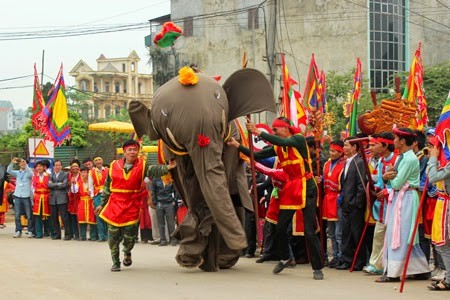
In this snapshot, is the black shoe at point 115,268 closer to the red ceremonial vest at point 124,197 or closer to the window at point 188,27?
the red ceremonial vest at point 124,197

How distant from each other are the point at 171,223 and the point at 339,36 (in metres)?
29.9

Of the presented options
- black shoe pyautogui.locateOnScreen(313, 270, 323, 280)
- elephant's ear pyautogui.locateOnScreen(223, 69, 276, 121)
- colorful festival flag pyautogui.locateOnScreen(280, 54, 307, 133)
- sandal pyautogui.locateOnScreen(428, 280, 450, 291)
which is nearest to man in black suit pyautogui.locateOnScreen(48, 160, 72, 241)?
colorful festival flag pyautogui.locateOnScreen(280, 54, 307, 133)

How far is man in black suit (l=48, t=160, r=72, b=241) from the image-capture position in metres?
17.1

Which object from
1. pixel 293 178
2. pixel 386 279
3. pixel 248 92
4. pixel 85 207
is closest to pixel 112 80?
pixel 85 207

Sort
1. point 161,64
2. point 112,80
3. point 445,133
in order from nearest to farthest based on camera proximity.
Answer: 1. point 445,133
2. point 161,64
3. point 112,80

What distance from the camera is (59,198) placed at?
1717 cm

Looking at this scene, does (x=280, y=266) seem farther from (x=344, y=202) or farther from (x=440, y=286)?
(x=440, y=286)

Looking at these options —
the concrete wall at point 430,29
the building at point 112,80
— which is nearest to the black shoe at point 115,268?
the concrete wall at point 430,29

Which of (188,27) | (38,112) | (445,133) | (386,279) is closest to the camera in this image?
(445,133)

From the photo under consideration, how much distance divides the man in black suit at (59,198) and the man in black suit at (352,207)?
25.9 feet

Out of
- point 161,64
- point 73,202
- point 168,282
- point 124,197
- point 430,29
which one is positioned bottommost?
point 168,282

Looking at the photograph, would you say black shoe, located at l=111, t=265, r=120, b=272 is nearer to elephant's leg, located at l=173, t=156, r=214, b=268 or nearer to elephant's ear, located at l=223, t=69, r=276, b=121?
elephant's leg, located at l=173, t=156, r=214, b=268

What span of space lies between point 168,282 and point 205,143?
167cm

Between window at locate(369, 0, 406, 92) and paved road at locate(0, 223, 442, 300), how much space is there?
104ft
